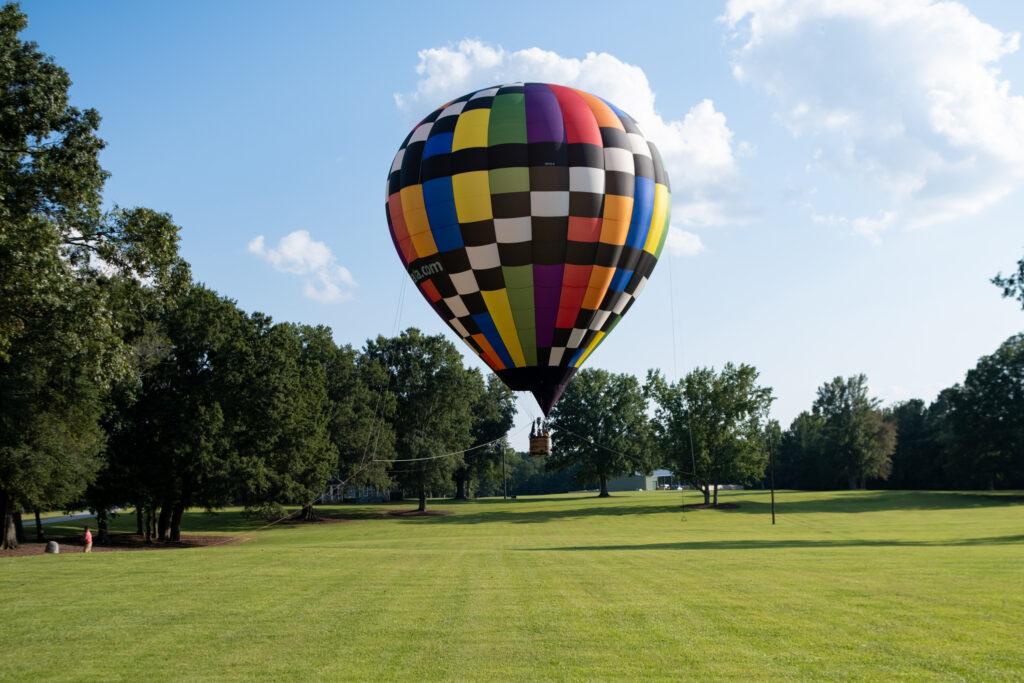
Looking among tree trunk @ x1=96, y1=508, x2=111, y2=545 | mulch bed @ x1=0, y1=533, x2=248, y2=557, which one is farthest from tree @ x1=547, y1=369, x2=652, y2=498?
tree trunk @ x1=96, y1=508, x2=111, y2=545

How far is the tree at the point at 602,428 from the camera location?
3474 inches

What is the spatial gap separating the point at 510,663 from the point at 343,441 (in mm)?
61405

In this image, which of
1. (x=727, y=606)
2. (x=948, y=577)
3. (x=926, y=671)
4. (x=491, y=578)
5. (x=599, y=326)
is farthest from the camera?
(x=599, y=326)

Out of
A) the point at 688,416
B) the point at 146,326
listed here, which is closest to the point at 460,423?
the point at 688,416

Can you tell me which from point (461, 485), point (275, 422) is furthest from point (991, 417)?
point (275, 422)

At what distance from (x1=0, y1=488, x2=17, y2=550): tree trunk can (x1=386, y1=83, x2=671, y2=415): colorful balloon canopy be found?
1037 inches

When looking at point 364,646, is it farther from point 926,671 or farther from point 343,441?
point 343,441

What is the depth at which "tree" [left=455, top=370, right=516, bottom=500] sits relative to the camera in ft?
298

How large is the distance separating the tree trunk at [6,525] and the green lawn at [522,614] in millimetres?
13260

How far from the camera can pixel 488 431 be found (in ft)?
323

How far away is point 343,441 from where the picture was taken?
71.4 m

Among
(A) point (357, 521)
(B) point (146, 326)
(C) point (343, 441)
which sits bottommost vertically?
(A) point (357, 521)

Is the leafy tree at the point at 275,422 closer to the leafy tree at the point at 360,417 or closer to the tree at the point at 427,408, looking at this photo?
the leafy tree at the point at 360,417

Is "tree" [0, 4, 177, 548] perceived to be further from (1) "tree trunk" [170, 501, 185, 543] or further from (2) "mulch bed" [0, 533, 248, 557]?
(1) "tree trunk" [170, 501, 185, 543]
